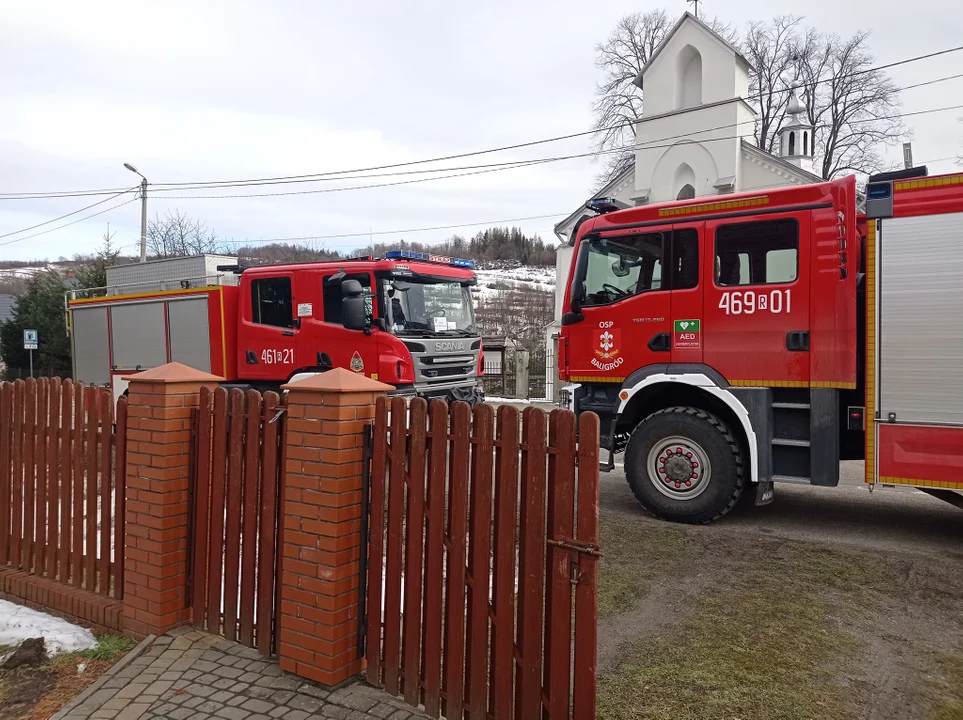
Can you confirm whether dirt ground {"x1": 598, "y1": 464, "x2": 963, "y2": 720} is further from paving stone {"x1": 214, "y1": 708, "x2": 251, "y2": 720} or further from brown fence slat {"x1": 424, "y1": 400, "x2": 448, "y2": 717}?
paving stone {"x1": 214, "y1": 708, "x2": 251, "y2": 720}

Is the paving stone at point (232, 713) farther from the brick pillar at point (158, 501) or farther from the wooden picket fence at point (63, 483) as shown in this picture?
the wooden picket fence at point (63, 483)

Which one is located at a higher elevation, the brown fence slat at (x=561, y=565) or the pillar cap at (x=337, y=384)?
the pillar cap at (x=337, y=384)

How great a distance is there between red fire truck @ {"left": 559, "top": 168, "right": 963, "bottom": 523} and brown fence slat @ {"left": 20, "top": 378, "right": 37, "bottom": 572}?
449 centimetres

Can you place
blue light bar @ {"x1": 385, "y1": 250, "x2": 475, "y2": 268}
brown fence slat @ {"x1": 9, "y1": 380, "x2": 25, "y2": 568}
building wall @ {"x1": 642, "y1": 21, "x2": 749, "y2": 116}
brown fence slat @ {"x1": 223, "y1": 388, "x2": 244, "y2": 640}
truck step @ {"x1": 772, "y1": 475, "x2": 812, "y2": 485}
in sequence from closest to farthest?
brown fence slat @ {"x1": 223, "y1": 388, "x2": 244, "y2": 640}, brown fence slat @ {"x1": 9, "y1": 380, "x2": 25, "y2": 568}, truck step @ {"x1": 772, "y1": 475, "x2": 812, "y2": 485}, blue light bar @ {"x1": 385, "y1": 250, "x2": 475, "y2": 268}, building wall @ {"x1": 642, "y1": 21, "x2": 749, "y2": 116}

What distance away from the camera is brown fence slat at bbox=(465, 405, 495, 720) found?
3.02 m

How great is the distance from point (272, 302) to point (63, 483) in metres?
6.29

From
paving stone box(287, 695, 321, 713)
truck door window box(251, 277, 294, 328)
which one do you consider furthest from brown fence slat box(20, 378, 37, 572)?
truck door window box(251, 277, 294, 328)

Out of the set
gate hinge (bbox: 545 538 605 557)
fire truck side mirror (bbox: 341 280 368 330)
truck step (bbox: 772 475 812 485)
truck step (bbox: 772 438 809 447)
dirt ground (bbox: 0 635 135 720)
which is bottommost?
dirt ground (bbox: 0 635 135 720)

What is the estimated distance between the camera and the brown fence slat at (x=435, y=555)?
125 inches

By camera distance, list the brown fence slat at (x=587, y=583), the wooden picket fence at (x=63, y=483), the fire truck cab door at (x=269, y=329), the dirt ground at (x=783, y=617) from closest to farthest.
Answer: the brown fence slat at (x=587, y=583)
the dirt ground at (x=783, y=617)
the wooden picket fence at (x=63, y=483)
the fire truck cab door at (x=269, y=329)

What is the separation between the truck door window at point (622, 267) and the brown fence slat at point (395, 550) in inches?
156

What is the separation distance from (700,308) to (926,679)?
3.55 meters

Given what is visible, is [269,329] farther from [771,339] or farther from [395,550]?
[395,550]

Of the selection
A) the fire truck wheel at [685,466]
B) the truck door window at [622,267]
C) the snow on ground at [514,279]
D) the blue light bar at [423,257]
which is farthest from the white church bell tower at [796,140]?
the fire truck wheel at [685,466]
